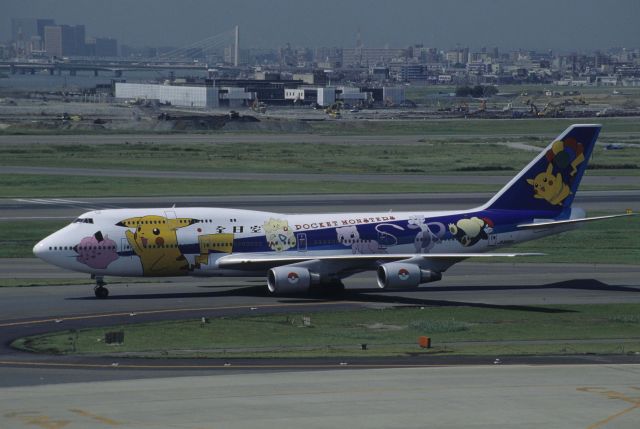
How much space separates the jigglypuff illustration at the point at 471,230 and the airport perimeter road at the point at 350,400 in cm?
2165

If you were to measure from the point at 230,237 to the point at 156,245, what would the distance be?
3677 millimetres

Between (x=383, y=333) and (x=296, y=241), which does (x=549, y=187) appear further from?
(x=383, y=333)

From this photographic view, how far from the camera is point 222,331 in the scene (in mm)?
47375

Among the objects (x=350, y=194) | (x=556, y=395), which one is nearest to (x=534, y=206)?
(x=556, y=395)

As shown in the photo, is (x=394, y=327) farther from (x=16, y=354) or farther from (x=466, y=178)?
(x=466, y=178)

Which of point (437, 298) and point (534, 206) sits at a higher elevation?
point (534, 206)

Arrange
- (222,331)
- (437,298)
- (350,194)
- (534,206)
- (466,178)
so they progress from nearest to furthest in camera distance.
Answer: (222,331)
(437,298)
(534,206)
(350,194)
(466,178)

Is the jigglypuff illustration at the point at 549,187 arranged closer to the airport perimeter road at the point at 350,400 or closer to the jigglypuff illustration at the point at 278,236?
the jigglypuff illustration at the point at 278,236

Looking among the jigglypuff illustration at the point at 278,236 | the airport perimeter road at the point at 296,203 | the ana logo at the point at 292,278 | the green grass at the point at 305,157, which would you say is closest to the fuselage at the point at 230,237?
the jigglypuff illustration at the point at 278,236

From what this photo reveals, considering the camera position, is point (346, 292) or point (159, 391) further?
point (346, 292)

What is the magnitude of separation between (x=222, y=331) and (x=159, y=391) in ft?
41.8

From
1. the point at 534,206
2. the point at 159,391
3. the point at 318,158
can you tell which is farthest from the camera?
the point at 318,158

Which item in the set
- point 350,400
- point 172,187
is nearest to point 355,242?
point 350,400

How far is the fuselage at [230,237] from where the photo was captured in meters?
55.8
